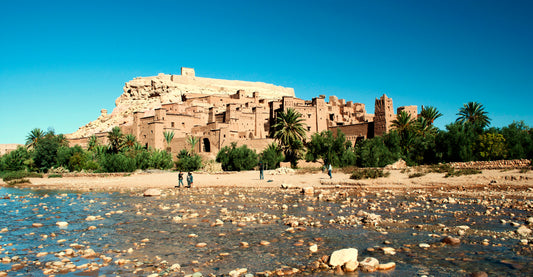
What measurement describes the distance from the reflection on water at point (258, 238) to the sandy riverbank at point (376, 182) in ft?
19.2

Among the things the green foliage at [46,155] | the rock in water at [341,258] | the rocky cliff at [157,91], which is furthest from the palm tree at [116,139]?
the rock in water at [341,258]

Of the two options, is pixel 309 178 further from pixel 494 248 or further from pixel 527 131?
pixel 527 131

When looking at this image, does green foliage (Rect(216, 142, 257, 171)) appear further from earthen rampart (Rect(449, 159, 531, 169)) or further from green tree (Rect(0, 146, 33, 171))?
green tree (Rect(0, 146, 33, 171))

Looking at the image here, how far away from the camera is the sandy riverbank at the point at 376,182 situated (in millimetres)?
19531

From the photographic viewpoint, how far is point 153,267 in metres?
6.98

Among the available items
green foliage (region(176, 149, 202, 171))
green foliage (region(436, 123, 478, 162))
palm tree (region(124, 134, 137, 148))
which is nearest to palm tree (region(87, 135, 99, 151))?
palm tree (region(124, 134, 137, 148))

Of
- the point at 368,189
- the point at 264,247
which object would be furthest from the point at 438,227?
the point at 368,189

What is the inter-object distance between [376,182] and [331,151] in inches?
659

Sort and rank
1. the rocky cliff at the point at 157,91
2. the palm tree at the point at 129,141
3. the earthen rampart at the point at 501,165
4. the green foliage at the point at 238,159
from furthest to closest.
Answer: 1. the rocky cliff at the point at 157,91
2. the palm tree at the point at 129,141
3. the green foliage at the point at 238,159
4. the earthen rampart at the point at 501,165

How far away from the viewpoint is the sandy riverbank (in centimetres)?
1953

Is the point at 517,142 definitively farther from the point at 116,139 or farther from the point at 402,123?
the point at 116,139

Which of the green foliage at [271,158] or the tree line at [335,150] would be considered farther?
the green foliage at [271,158]

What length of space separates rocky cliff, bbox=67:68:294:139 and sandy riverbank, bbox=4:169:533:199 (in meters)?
43.5

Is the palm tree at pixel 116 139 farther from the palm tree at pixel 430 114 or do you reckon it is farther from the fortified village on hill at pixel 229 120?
the palm tree at pixel 430 114
